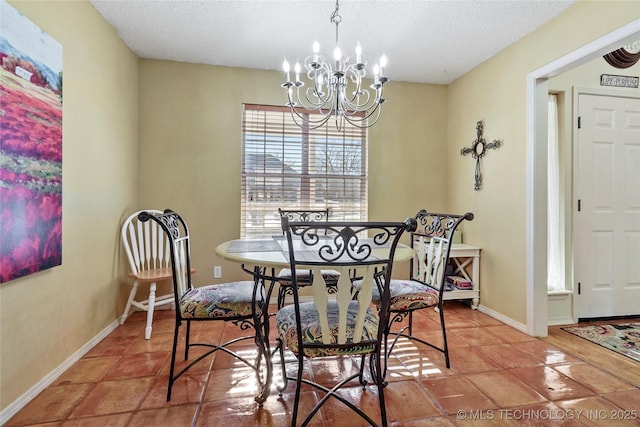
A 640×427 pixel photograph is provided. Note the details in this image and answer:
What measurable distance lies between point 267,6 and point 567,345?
334cm

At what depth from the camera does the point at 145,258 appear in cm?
294

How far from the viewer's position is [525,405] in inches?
65.0

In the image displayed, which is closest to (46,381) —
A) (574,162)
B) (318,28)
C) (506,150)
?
(318,28)

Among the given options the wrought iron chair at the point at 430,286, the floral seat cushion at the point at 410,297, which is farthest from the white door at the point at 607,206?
the floral seat cushion at the point at 410,297

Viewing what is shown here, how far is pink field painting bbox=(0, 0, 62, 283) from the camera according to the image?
1.49m

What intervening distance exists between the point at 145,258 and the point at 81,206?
0.89m

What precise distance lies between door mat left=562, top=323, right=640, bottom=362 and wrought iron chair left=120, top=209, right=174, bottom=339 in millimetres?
3393

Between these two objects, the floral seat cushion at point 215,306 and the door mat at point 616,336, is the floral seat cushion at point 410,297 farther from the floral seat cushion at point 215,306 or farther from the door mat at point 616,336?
the door mat at point 616,336

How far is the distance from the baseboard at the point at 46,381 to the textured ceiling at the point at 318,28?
2.44 meters

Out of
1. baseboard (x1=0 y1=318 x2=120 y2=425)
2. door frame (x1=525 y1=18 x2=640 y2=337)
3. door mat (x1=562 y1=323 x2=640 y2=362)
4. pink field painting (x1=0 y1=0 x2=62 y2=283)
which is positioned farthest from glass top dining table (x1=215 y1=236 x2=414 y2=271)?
door mat (x1=562 y1=323 x2=640 y2=362)

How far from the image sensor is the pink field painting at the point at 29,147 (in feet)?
4.89

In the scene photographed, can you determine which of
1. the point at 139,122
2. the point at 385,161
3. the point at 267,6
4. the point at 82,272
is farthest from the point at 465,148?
the point at 82,272

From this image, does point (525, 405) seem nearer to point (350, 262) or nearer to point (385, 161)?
point (350, 262)

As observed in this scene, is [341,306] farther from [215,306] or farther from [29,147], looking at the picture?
[29,147]
